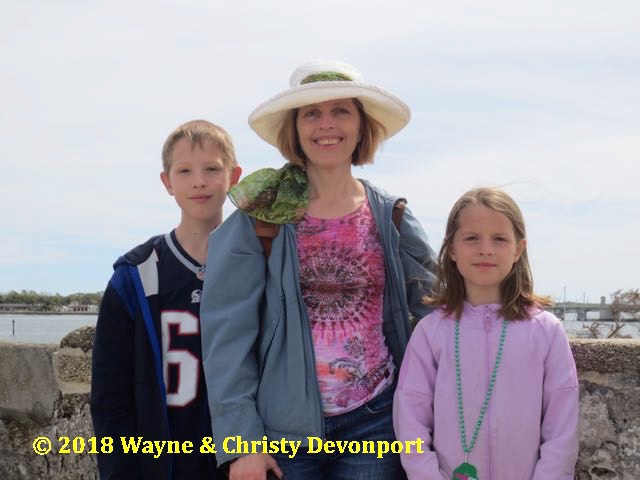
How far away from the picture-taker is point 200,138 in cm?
275

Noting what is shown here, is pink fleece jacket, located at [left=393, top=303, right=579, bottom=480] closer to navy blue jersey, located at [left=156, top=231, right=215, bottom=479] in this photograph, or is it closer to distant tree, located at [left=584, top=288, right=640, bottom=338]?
navy blue jersey, located at [left=156, top=231, right=215, bottom=479]

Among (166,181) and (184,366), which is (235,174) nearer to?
(166,181)

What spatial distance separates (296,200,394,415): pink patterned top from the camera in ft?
7.87

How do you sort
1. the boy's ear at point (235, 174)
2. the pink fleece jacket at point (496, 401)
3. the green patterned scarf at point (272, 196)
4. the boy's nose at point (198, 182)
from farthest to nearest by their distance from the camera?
1. the boy's ear at point (235, 174)
2. the boy's nose at point (198, 182)
3. the green patterned scarf at point (272, 196)
4. the pink fleece jacket at point (496, 401)

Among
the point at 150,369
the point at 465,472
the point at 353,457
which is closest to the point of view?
the point at 465,472

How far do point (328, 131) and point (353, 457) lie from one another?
3.57ft

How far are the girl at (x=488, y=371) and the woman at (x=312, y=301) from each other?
0.46ft

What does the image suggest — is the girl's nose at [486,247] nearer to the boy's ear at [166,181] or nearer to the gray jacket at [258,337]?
the gray jacket at [258,337]

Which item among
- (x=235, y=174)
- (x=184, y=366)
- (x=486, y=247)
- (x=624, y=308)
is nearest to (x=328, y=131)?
(x=235, y=174)

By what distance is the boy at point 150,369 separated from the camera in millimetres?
2506

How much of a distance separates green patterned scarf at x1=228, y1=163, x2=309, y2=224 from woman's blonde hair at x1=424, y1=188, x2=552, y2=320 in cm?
52

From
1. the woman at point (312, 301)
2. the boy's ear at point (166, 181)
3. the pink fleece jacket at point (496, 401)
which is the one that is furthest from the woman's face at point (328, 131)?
the pink fleece jacket at point (496, 401)

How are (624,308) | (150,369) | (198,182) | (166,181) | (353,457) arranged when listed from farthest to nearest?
1. (624,308)
2. (166,181)
3. (198,182)
4. (150,369)
5. (353,457)

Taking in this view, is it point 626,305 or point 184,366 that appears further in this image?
point 626,305
